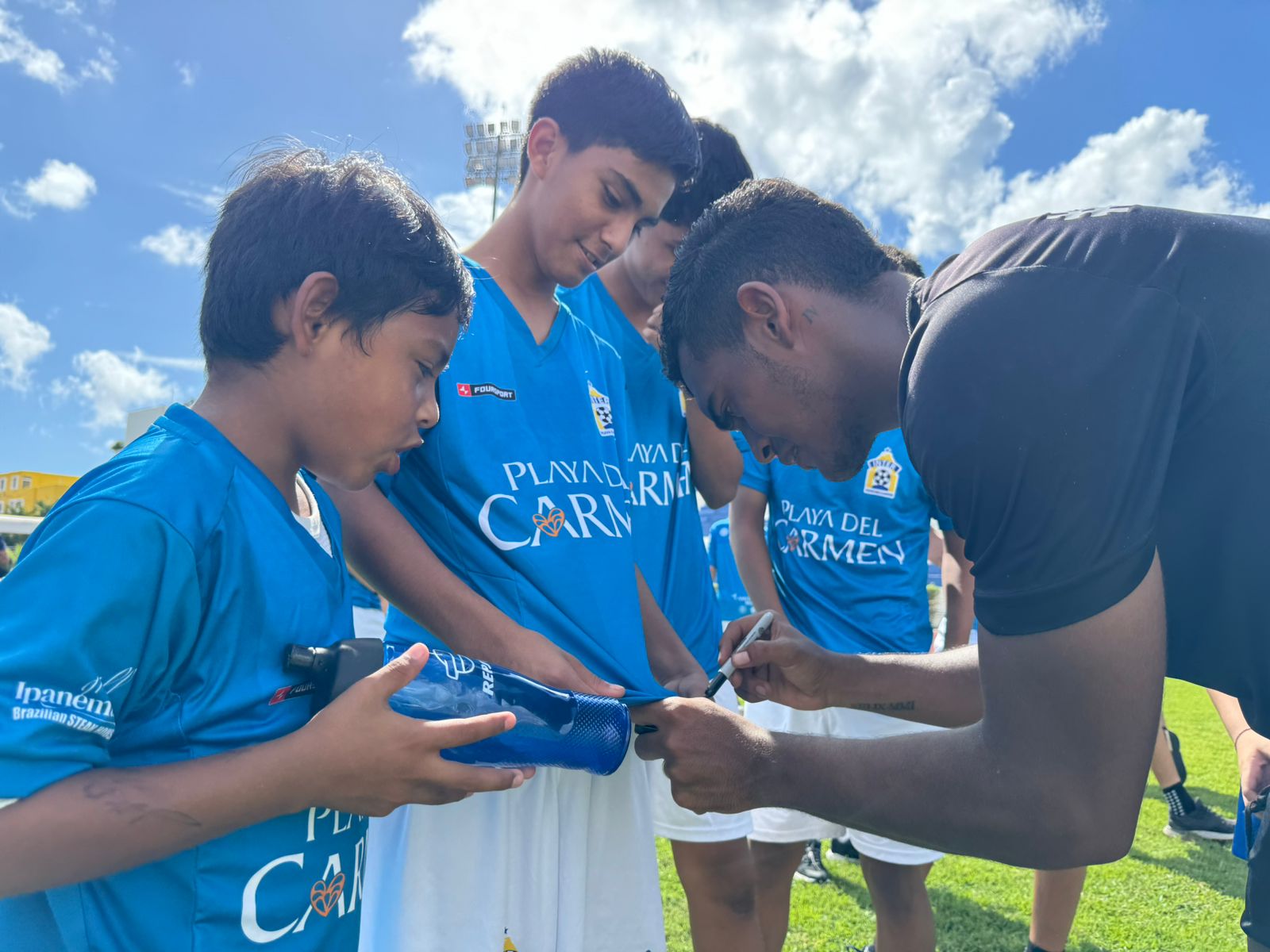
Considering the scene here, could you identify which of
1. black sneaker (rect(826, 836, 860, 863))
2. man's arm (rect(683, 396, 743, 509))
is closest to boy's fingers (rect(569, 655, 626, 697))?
A: man's arm (rect(683, 396, 743, 509))

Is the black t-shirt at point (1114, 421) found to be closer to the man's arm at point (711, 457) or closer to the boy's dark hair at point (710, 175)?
the man's arm at point (711, 457)

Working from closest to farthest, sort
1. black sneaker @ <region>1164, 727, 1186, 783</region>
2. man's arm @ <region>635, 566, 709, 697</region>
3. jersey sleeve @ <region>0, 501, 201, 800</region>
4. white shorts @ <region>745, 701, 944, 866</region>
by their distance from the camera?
jersey sleeve @ <region>0, 501, 201, 800</region> → man's arm @ <region>635, 566, 709, 697</region> → white shorts @ <region>745, 701, 944, 866</region> → black sneaker @ <region>1164, 727, 1186, 783</region>

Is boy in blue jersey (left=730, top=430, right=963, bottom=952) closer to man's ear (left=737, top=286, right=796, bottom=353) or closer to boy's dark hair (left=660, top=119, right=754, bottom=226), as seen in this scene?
boy's dark hair (left=660, top=119, right=754, bottom=226)

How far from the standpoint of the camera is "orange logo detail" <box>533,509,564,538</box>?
1.98 meters

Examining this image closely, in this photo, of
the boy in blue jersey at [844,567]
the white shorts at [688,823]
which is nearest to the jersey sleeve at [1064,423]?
the white shorts at [688,823]

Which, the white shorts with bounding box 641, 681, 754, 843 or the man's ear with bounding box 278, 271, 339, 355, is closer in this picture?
the man's ear with bounding box 278, 271, 339, 355

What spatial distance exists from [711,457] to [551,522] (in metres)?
0.97

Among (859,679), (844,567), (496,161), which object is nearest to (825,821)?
(859,679)

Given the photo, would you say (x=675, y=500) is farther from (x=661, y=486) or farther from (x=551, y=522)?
(x=551, y=522)

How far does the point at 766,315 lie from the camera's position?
2.09 meters

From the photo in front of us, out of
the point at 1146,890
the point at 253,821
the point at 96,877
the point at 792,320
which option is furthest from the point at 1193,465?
the point at 1146,890

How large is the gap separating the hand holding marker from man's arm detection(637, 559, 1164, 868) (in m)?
0.39

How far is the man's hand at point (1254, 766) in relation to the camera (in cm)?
182

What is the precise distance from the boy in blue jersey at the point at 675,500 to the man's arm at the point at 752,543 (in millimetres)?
875
